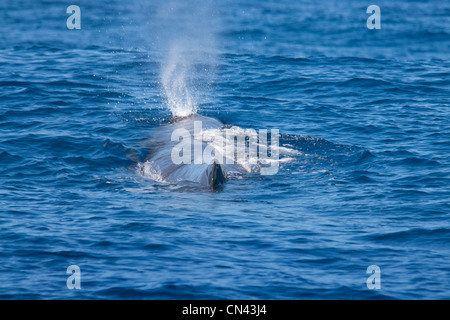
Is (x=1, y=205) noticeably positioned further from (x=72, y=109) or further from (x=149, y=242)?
(x=72, y=109)

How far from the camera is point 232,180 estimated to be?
60.9 feet

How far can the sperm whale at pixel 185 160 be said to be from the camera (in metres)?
17.8

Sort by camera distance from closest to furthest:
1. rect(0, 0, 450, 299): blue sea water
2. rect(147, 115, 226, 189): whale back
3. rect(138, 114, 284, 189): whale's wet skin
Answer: rect(0, 0, 450, 299): blue sea water, rect(147, 115, 226, 189): whale back, rect(138, 114, 284, 189): whale's wet skin

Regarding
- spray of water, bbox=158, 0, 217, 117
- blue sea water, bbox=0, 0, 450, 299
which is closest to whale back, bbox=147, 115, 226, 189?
blue sea water, bbox=0, 0, 450, 299

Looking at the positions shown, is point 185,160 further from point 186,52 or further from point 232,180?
point 186,52

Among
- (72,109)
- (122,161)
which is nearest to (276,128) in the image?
Answer: (122,161)

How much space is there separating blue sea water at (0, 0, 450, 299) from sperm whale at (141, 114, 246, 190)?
0.43 metres

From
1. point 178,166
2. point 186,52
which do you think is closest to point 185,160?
point 178,166

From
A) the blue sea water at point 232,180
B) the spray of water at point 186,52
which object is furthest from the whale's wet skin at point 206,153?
the spray of water at point 186,52

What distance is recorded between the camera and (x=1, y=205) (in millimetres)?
16734

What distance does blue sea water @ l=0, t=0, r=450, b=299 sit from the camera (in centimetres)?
1334

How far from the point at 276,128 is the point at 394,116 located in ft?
16.7

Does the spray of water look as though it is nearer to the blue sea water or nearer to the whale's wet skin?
the blue sea water

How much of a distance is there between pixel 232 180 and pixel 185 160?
61.9 inches
